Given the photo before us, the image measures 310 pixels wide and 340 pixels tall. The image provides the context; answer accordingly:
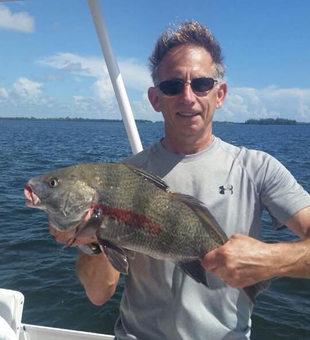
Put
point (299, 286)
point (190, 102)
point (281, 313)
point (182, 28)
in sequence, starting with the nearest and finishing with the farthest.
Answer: point (190, 102), point (182, 28), point (281, 313), point (299, 286)

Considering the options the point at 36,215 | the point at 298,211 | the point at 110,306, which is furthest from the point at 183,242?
the point at 36,215

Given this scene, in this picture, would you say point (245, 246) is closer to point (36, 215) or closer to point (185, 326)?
point (185, 326)

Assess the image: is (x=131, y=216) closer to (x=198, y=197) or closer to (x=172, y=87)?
(x=198, y=197)

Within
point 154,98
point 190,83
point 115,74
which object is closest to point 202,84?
point 190,83

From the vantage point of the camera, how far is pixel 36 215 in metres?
15.2

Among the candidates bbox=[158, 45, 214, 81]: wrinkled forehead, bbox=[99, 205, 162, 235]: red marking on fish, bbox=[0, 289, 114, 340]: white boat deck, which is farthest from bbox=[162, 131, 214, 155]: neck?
bbox=[0, 289, 114, 340]: white boat deck

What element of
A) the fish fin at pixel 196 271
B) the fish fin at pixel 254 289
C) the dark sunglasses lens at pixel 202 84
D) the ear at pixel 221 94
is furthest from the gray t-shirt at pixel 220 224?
the dark sunglasses lens at pixel 202 84

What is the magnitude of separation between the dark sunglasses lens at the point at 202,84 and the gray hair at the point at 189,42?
0.53 feet

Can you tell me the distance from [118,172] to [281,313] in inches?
271

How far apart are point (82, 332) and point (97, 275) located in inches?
59.2

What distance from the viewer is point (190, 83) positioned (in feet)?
10.8

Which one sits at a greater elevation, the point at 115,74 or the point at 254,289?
the point at 115,74

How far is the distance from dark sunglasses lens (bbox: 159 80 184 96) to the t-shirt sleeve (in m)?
0.94

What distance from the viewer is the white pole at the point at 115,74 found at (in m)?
4.83
